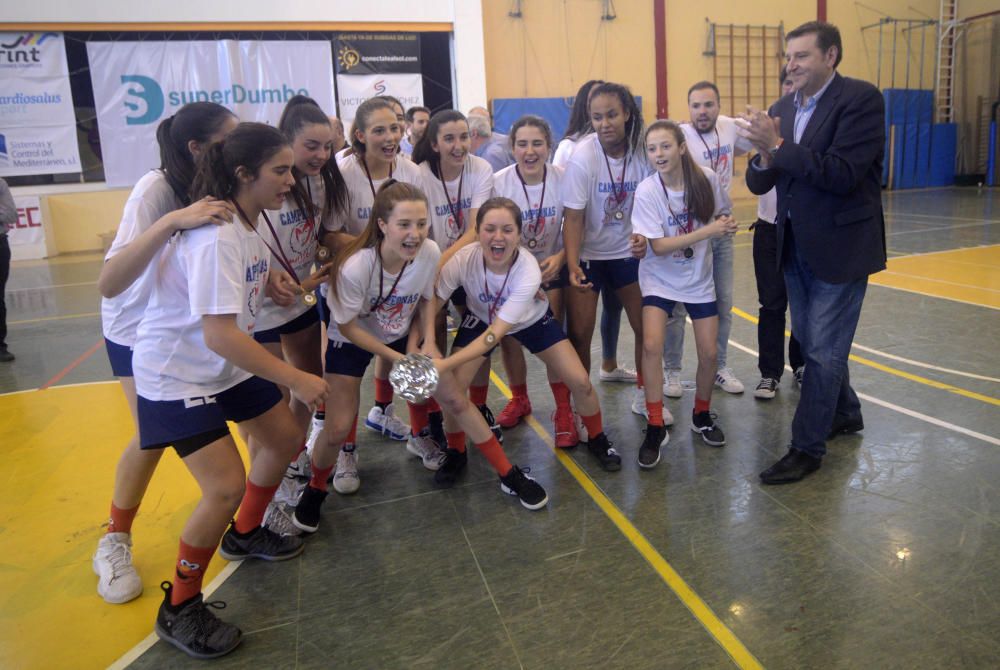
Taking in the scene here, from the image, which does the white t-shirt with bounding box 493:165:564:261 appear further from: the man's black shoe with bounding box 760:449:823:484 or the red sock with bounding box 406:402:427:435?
the man's black shoe with bounding box 760:449:823:484

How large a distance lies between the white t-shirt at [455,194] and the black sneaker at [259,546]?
5.60 feet

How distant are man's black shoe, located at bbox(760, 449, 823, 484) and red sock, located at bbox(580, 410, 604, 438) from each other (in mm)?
833

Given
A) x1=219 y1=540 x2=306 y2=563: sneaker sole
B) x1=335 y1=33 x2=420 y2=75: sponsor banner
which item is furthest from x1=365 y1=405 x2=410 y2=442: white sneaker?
x1=335 y1=33 x2=420 y2=75: sponsor banner

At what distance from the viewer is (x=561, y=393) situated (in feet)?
12.9

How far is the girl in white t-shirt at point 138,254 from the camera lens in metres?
2.20

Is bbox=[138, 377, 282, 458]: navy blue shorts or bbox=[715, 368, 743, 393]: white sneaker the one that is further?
Answer: bbox=[715, 368, 743, 393]: white sneaker

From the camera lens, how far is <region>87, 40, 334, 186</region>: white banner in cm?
1270

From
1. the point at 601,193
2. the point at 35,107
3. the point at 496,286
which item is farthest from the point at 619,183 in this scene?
the point at 35,107

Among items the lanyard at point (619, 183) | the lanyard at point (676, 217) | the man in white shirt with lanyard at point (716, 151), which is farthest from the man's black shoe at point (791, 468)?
the lanyard at point (619, 183)

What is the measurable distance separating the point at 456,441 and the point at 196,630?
158 centimetres

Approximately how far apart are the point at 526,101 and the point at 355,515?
42.6 ft

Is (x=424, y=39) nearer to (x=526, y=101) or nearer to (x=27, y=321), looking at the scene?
(x=526, y=101)

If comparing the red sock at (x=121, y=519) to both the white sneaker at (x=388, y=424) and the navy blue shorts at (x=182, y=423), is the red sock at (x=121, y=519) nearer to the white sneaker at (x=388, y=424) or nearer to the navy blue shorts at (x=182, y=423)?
the navy blue shorts at (x=182, y=423)

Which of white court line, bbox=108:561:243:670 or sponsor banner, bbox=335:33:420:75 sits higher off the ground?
sponsor banner, bbox=335:33:420:75
